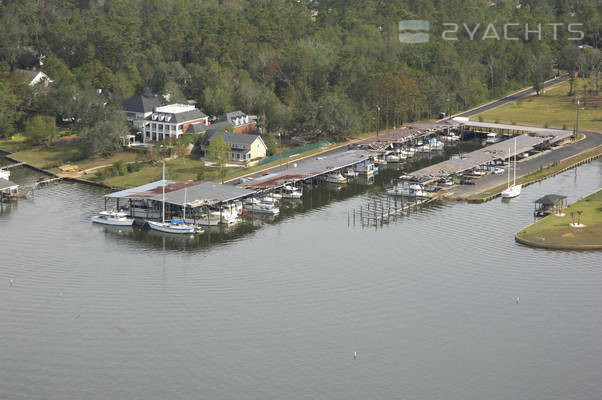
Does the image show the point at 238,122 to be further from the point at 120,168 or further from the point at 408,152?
the point at 120,168

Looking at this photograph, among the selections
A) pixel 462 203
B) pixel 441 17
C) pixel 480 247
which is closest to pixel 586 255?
pixel 480 247

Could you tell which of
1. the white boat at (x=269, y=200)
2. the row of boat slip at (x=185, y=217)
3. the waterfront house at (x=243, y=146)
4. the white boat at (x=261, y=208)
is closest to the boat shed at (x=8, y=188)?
the row of boat slip at (x=185, y=217)

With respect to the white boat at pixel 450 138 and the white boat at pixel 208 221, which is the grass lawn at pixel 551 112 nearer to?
the white boat at pixel 450 138

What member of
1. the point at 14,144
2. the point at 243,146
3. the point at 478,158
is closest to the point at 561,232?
the point at 478,158

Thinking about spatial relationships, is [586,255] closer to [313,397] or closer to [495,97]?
[313,397]

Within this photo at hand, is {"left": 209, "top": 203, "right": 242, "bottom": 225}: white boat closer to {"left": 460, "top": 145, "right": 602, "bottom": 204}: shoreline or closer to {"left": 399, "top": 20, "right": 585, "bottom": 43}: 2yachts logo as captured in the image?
{"left": 460, "top": 145, "right": 602, "bottom": 204}: shoreline
